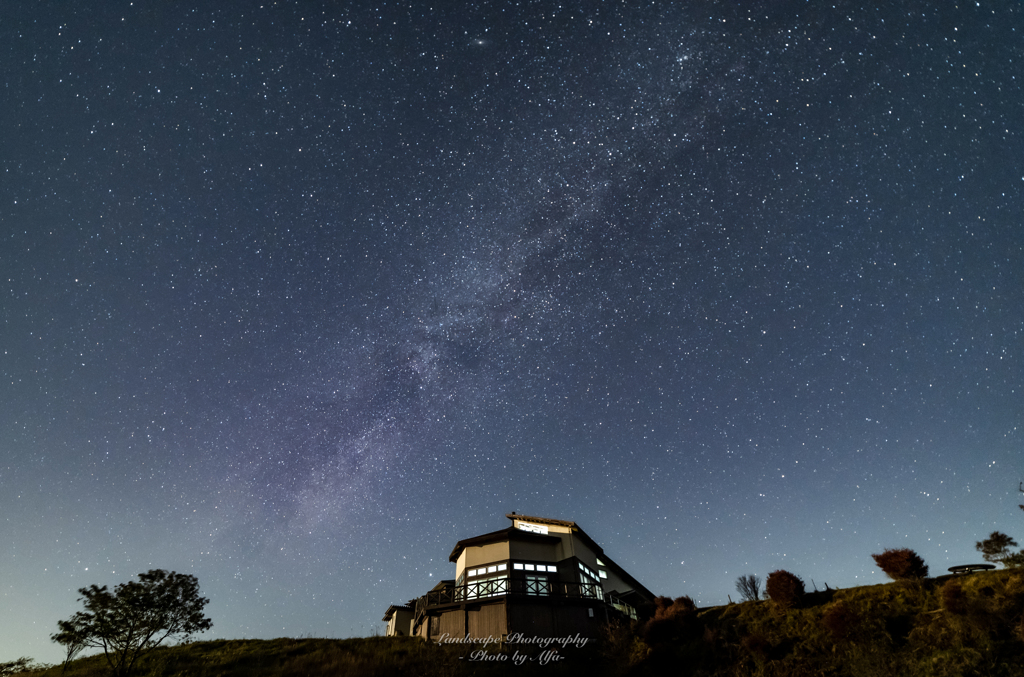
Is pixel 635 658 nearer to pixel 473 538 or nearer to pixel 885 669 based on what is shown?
pixel 885 669

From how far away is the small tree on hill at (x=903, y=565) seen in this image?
22484 millimetres

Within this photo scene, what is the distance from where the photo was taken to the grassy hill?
60.9 ft

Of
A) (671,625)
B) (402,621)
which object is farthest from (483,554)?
(402,621)

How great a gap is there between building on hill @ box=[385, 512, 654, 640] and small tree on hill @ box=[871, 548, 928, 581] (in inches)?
595

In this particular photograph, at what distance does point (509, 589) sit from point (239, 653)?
56.3ft

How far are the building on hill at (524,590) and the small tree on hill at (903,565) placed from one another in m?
15.1

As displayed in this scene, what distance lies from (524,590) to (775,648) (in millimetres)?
13248

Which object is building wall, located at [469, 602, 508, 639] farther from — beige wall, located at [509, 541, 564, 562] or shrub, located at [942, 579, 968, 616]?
shrub, located at [942, 579, 968, 616]

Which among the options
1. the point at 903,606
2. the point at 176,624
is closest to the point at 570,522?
the point at 903,606

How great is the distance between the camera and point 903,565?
22703 millimetres

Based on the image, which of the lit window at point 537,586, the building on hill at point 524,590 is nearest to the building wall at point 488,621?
the building on hill at point 524,590

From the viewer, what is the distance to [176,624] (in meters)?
25.5

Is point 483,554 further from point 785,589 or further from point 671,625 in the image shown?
point 785,589

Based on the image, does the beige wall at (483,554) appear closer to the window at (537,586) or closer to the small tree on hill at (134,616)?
the window at (537,586)
